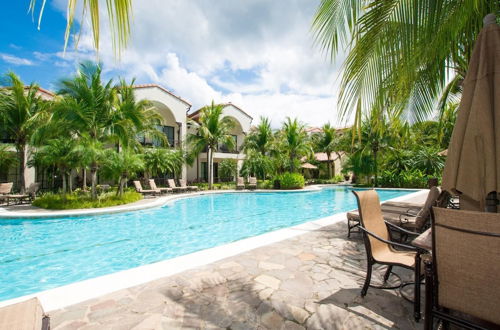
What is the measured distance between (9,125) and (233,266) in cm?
1669

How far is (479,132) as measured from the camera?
6.87 ft

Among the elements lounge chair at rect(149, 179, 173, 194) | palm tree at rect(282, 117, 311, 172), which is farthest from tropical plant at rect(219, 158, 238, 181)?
lounge chair at rect(149, 179, 173, 194)

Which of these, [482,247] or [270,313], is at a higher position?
[482,247]

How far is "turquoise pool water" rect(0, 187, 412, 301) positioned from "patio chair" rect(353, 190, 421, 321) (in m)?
4.61

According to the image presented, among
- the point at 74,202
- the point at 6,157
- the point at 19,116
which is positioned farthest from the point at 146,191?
the point at 6,157

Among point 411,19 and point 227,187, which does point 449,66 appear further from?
Result: point 227,187

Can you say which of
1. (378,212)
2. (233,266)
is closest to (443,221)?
(378,212)

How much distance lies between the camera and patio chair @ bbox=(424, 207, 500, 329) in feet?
5.31

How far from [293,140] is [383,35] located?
2122 centimetres

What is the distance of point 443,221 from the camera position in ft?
5.77

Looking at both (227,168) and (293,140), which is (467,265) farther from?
(227,168)

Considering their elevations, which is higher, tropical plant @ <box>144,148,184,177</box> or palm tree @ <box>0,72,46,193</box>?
palm tree @ <box>0,72,46,193</box>

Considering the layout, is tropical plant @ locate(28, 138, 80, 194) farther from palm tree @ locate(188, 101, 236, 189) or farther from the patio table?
the patio table

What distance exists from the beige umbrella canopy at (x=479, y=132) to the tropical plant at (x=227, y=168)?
23.2 m
